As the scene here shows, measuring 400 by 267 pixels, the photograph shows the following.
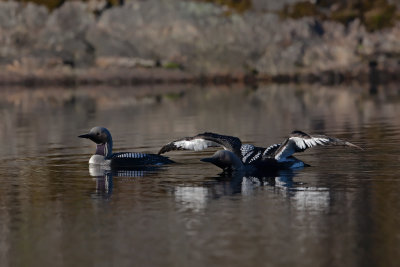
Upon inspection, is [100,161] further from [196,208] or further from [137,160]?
[196,208]

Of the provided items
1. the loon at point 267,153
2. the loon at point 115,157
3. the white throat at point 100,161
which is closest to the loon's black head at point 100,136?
the loon at point 115,157

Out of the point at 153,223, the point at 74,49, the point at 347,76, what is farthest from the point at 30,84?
the point at 153,223

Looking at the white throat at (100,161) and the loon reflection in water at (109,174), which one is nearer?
the loon reflection in water at (109,174)

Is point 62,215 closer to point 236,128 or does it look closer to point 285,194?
point 285,194

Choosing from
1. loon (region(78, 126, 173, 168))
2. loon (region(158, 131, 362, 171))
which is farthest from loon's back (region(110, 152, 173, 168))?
loon (region(158, 131, 362, 171))

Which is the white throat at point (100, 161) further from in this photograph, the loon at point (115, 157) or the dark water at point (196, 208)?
the dark water at point (196, 208)

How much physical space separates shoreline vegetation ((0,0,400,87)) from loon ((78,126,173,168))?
4700 cm

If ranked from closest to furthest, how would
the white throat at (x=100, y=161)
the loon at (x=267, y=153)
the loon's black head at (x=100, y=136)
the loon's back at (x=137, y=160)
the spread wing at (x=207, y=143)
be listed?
the loon at (x=267, y=153) → the spread wing at (x=207, y=143) → the loon's back at (x=137, y=160) → the white throat at (x=100, y=161) → the loon's black head at (x=100, y=136)

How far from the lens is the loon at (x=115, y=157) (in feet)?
62.3

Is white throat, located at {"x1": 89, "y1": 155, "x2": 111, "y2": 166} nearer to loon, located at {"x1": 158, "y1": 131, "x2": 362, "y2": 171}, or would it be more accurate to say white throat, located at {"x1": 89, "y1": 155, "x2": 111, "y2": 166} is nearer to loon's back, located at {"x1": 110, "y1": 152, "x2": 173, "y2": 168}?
loon's back, located at {"x1": 110, "y1": 152, "x2": 173, "y2": 168}

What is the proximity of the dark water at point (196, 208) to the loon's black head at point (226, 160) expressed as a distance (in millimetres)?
297

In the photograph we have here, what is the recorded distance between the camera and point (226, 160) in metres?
17.3

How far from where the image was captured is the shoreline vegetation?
6706cm

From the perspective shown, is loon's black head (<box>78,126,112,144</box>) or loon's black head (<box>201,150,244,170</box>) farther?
loon's black head (<box>78,126,112,144</box>)
